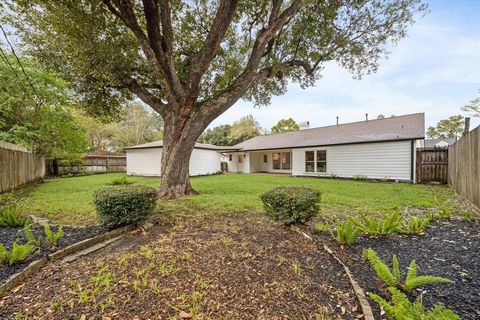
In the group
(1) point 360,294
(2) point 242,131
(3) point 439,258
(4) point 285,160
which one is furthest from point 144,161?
(2) point 242,131

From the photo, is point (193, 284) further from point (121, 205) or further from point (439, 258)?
point (439, 258)

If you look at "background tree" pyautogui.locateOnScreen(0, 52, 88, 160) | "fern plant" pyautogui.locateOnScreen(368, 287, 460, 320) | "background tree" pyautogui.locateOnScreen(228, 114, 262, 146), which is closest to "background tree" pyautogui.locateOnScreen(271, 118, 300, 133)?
"background tree" pyautogui.locateOnScreen(228, 114, 262, 146)

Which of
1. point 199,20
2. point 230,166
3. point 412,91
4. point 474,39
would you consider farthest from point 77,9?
point 230,166

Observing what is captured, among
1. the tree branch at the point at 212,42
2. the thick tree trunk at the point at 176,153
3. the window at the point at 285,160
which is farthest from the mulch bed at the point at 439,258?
the window at the point at 285,160

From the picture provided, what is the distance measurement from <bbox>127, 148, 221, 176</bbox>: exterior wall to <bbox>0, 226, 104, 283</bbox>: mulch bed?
40.8 feet

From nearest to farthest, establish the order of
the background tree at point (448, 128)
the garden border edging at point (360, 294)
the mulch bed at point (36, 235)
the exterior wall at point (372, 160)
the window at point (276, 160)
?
the garden border edging at point (360, 294), the mulch bed at point (36, 235), the exterior wall at point (372, 160), the window at point (276, 160), the background tree at point (448, 128)

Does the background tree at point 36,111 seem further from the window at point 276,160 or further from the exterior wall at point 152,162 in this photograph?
the window at point 276,160

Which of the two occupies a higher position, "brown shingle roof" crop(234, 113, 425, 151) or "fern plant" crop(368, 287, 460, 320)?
"brown shingle roof" crop(234, 113, 425, 151)

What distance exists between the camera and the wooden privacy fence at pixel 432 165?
34.5 ft

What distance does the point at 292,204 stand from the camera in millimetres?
3736

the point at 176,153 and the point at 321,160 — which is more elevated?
the point at 176,153

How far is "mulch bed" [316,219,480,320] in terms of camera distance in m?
2.06

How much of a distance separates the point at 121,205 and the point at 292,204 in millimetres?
2879

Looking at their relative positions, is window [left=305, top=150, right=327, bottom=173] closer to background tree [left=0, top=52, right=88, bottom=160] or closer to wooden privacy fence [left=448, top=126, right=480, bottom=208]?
wooden privacy fence [left=448, top=126, right=480, bottom=208]
